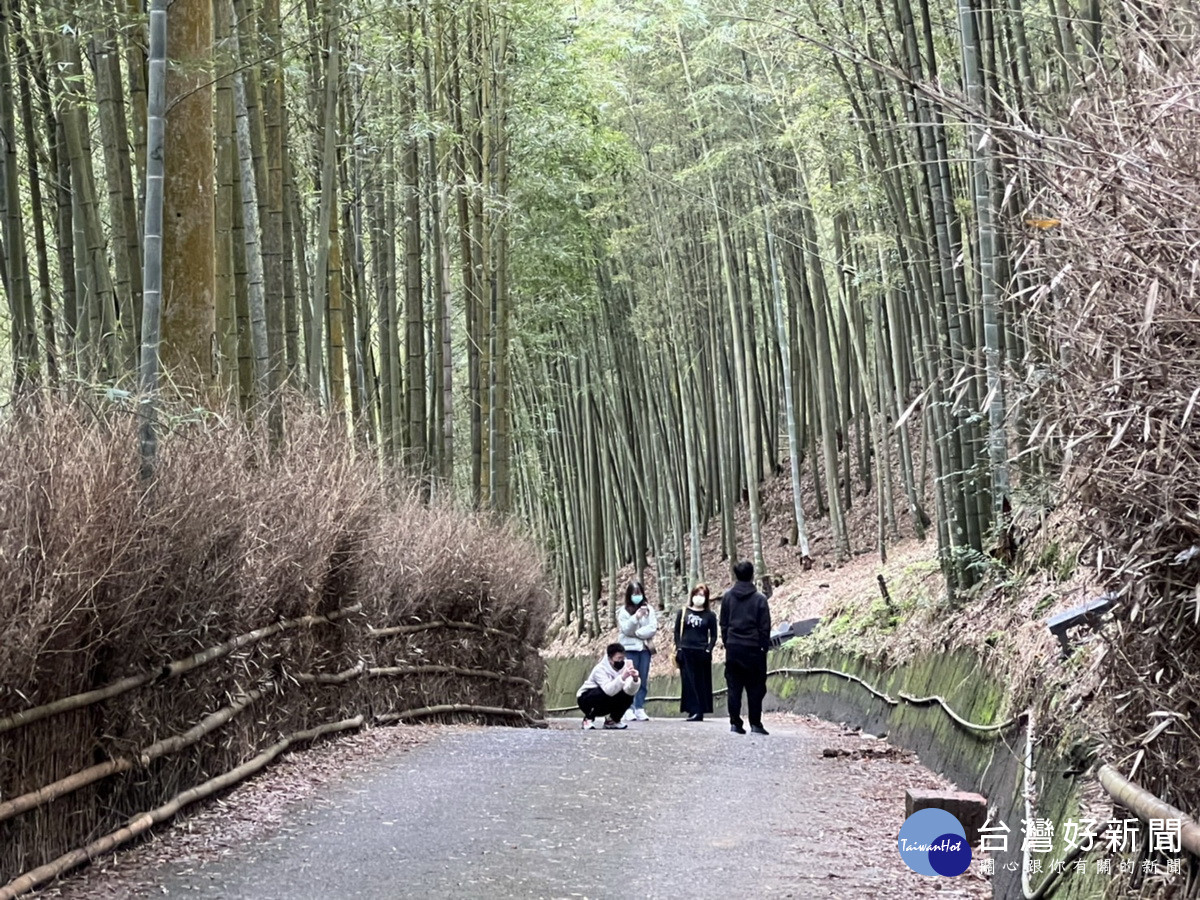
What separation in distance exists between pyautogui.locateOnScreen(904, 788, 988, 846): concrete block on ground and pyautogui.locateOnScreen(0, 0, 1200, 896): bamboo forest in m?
0.53

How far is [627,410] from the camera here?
21.2 metres

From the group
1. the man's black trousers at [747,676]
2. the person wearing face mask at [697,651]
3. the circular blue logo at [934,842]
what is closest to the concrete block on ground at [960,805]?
the circular blue logo at [934,842]

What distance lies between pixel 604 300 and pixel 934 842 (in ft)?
54.0

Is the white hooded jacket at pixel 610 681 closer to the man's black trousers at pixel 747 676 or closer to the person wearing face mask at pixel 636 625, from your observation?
the man's black trousers at pixel 747 676

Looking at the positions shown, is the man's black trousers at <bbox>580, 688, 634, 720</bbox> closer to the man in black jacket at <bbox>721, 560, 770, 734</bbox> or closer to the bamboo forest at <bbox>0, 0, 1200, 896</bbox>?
the bamboo forest at <bbox>0, 0, 1200, 896</bbox>

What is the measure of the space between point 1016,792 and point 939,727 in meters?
2.75

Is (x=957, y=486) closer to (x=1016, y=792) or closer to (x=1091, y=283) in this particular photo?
(x=1016, y=792)

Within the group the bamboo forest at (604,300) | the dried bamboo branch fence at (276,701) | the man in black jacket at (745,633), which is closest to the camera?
the bamboo forest at (604,300)

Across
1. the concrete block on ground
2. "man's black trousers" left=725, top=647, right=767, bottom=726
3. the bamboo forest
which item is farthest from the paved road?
"man's black trousers" left=725, top=647, right=767, bottom=726

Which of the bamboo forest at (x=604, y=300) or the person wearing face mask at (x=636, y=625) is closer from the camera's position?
the bamboo forest at (x=604, y=300)

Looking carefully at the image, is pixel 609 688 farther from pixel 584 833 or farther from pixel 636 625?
pixel 584 833

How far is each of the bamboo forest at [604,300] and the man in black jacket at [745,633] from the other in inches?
45.7

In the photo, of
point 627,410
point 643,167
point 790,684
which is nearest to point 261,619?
point 790,684

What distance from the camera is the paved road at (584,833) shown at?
14.7ft
